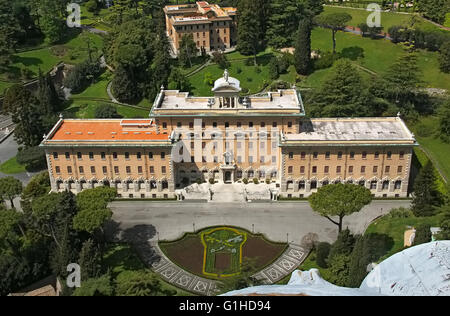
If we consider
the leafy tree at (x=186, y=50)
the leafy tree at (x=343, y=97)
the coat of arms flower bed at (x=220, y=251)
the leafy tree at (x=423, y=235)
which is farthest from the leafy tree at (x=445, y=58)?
the coat of arms flower bed at (x=220, y=251)

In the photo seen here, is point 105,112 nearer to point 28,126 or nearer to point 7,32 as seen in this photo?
point 28,126

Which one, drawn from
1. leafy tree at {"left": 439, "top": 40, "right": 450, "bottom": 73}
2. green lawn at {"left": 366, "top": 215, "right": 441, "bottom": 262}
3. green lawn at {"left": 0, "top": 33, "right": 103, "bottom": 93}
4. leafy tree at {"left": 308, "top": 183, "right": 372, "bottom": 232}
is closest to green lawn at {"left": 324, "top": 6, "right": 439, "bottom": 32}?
leafy tree at {"left": 439, "top": 40, "right": 450, "bottom": 73}

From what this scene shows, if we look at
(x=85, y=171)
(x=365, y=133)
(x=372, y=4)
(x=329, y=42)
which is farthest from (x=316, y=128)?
(x=372, y=4)

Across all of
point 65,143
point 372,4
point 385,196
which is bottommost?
point 385,196

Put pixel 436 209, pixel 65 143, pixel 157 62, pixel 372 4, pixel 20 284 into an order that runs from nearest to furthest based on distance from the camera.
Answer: pixel 20 284 < pixel 436 209 < pixel 65 143 < pixel 157 62 < pixel 372 4

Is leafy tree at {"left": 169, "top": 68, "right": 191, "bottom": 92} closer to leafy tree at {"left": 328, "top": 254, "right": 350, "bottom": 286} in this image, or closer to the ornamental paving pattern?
the ornamental paving pattern

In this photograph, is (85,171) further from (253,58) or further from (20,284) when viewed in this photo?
(253,58)

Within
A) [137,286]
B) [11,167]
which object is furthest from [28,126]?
[137,286]
